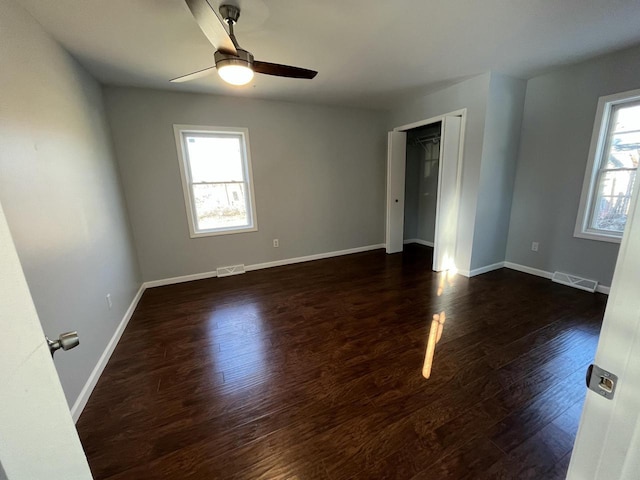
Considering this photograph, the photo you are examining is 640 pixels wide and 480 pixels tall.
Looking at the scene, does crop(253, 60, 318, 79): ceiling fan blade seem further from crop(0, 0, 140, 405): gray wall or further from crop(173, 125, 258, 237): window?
crop(173, 125, 258, 237): window

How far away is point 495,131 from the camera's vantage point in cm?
322

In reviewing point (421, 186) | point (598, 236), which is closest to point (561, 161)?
point (598, 236)

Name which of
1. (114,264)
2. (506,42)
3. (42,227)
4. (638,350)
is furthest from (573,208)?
(114,264)

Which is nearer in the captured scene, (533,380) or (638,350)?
(638,350)

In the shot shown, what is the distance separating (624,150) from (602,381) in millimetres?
3641

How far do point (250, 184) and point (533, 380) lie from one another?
12.2 ft

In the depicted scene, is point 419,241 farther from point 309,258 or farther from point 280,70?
point 280,70

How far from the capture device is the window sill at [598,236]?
283 cm

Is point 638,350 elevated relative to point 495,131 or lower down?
lower down

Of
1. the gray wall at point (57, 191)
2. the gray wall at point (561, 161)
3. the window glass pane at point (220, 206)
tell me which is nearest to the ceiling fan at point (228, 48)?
the gray wall at point (57, 191)

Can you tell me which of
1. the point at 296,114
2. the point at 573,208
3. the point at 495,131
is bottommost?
the point at 573,208

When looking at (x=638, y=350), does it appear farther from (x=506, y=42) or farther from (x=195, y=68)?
(x=195, y=68)

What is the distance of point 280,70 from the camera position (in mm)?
2088

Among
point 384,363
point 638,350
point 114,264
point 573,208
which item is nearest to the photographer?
point 638,350
